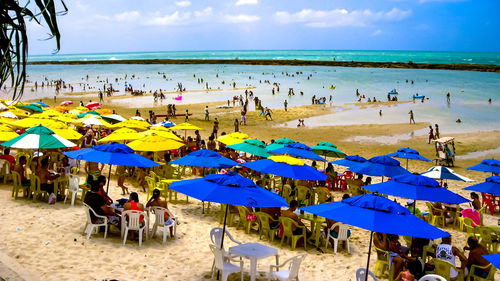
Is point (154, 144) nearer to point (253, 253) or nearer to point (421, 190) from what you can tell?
point (253, 253)

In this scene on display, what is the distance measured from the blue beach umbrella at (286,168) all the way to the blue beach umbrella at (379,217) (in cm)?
383

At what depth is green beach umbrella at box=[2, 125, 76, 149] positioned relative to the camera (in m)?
9.89

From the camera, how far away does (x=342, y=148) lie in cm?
2172

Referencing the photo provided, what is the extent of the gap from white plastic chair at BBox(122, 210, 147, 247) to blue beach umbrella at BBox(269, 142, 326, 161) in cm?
582

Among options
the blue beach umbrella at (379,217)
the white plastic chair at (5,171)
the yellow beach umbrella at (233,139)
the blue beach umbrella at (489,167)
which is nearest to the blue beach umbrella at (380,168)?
the blue beach umbrella at (489,167)

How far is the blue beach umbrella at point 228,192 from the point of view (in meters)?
6.21

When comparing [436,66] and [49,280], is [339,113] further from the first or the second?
[436,66]

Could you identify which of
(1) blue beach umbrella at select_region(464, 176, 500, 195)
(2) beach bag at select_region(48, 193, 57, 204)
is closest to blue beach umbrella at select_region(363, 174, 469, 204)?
(1) blue beach umbrella at select_region(464, 176, 500, 195)

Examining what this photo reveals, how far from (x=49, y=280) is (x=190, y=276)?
2036 mm

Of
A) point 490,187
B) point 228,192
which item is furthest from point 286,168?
point 490,187

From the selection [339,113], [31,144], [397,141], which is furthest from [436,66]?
[31,144]

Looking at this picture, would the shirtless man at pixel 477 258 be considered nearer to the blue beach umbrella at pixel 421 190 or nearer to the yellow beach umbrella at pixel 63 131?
the blue beach umbrella at pixel 421 190

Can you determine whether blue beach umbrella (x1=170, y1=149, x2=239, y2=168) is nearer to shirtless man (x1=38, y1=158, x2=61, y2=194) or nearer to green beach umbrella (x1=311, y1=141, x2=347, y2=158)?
shirtless man (x1=38, y1=158, x2=61, y2=194)

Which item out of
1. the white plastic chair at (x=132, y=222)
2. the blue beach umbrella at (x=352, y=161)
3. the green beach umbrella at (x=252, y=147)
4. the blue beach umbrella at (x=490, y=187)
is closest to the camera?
the white plastic chair at (x=132, y=222)
